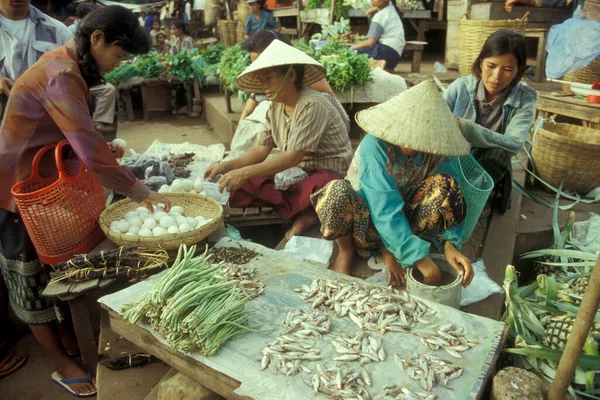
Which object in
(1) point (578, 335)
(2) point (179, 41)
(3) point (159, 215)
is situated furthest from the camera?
(2) point (179, 41)

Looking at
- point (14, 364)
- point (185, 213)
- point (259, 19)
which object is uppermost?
point (259, 19)

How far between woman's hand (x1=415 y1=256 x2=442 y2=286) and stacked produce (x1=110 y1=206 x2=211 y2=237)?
1281 mm

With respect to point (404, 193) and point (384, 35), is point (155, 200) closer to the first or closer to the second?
point (404, 193)

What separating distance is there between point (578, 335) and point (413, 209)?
3.87 ft

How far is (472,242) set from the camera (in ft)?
10.1

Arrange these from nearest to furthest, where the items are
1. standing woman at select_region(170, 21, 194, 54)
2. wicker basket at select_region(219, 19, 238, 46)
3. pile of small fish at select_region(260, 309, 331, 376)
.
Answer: pile of small fish at select_region(260, 309, 331, 376) < standing woman at select_region(170, 21, 194, 54) < wicker basket at select_region(219, 19, 238, 46)

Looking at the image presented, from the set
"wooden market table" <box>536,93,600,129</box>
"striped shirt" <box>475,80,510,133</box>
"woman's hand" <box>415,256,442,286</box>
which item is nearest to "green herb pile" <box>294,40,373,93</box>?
"wooden market table" <box>536,93,600,129</box>

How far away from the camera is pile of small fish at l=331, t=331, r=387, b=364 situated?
6.33ft

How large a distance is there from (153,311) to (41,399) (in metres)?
1.52

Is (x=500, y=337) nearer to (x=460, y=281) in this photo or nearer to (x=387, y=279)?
(x=460, y=281)

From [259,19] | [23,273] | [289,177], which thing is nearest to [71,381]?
[23,273]

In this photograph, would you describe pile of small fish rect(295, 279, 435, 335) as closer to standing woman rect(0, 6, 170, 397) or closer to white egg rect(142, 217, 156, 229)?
white egg rect(142, 217, 156, 229)

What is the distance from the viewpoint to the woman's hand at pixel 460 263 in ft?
7.38

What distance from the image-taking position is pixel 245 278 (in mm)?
2490
